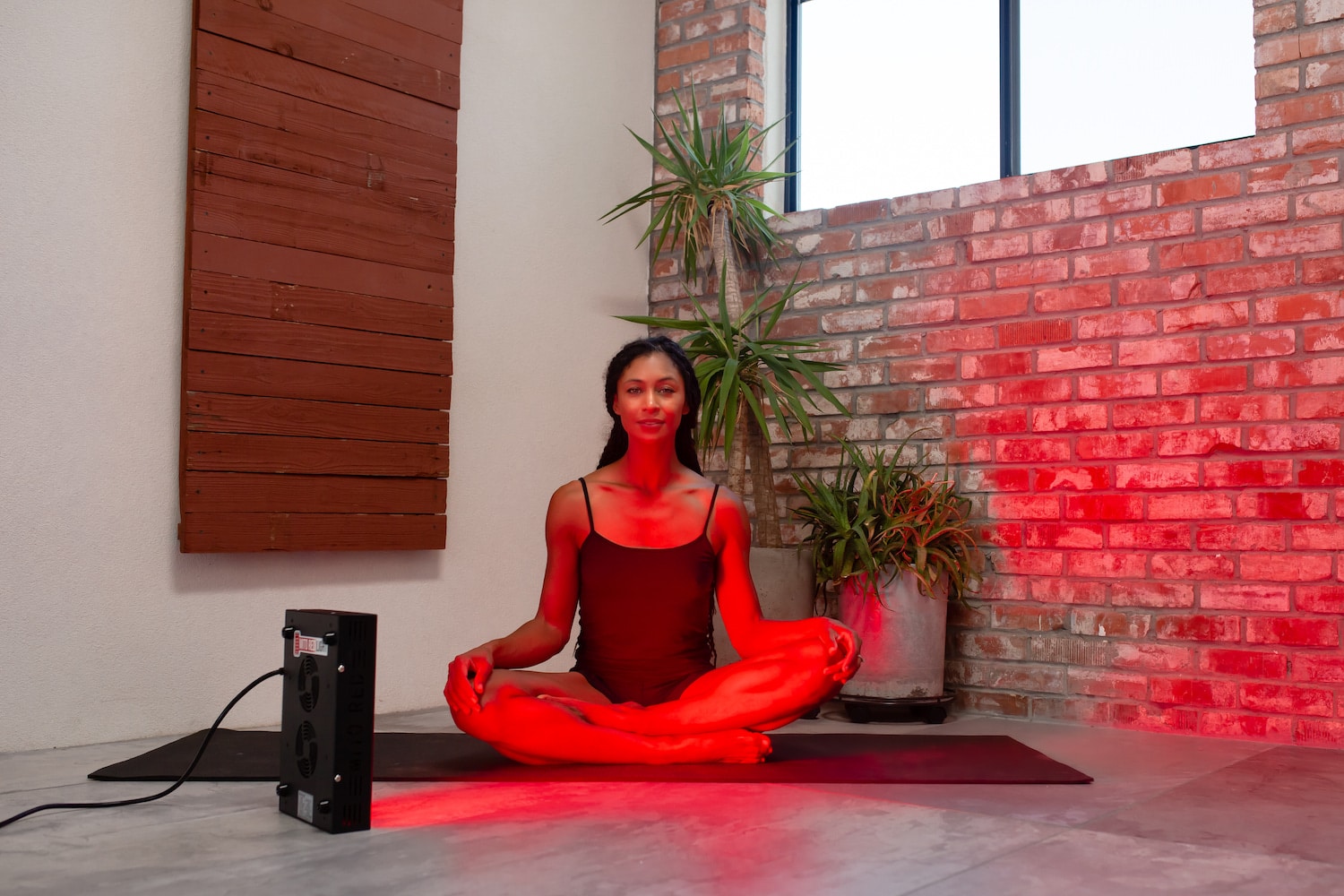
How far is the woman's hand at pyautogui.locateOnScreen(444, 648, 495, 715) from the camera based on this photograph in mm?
2492

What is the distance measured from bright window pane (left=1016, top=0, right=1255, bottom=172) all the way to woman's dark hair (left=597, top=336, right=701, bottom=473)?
161 centimetres

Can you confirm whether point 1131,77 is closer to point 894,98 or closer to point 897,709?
point 894,98

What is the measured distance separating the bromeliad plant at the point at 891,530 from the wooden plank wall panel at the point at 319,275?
4.08 feet

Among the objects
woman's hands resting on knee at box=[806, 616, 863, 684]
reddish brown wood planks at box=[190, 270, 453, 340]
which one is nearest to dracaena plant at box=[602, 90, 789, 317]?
reddish brown wood planks at box=[190, 270, 453, 340]

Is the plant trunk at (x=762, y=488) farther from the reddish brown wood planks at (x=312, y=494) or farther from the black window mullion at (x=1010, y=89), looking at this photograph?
the black window mullion at (x=1010, y=89)

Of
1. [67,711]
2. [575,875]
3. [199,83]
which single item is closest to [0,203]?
[199,83]

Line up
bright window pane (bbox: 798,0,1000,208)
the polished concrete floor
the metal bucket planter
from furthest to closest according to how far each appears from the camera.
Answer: bright window pane (bbox: 798,0,1000,208), the metal bucket planter, the polished concrete floor

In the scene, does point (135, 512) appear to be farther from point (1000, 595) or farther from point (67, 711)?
point (1000, 595)

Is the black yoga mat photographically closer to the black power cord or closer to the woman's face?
the black power cord

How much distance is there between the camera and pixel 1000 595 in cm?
372

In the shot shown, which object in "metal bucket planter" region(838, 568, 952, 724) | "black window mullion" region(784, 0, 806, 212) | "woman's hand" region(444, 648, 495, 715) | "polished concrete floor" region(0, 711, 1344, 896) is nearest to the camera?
"polished concrete floor" region(0, 711, 1344, 896)

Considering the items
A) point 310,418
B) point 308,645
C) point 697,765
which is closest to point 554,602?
point 697,765

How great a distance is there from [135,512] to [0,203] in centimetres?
85

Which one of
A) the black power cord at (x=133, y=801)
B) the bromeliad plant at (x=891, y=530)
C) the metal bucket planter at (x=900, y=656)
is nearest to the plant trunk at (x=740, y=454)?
the bromeliad plant at (x=891, y=530)
